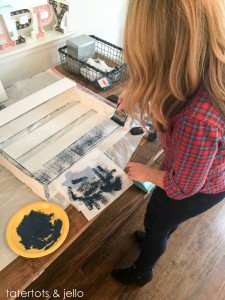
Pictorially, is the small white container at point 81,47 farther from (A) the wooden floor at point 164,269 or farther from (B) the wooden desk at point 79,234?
(A) the wooden floor at point 164,269

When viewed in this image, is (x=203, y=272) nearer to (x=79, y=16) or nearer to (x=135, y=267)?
(x=135, y=267)

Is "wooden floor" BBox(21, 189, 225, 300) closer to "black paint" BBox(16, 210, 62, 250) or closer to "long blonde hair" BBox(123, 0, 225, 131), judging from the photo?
"black paint" BBox(16, 210, 62, 250)

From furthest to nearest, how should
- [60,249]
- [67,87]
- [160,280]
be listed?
[160,280] < [67,87] < [60,249]

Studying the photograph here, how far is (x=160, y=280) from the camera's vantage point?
1181 millimetres

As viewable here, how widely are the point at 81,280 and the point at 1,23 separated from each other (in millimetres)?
1128

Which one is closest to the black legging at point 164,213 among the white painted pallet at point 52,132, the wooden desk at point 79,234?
the wooden desk at point 79,234

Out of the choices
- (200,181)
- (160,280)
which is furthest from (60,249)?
(160,280)

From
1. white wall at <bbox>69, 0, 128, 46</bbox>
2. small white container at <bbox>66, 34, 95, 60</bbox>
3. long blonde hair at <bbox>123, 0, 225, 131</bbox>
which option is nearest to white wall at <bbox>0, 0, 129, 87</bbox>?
white wall at <bbox>69, 0, 128, 46</bbox>

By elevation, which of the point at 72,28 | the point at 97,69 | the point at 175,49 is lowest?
the point at 97,69

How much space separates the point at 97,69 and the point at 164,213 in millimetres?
636

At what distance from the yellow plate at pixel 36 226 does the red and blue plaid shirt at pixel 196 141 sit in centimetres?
31

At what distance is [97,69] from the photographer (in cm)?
102

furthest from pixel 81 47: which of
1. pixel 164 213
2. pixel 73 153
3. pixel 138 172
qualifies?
pixel 164 213

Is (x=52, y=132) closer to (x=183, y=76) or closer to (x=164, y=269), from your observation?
(x=183, y=76)
